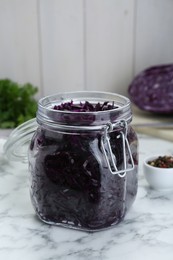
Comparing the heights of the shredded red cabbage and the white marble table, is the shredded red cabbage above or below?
above

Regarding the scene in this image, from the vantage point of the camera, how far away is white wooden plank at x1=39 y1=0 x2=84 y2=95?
1.04 m

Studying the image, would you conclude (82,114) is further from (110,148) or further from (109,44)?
(109,44)

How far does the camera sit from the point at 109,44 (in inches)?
42.9

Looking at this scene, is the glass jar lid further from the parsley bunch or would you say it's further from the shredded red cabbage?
the parsley bunch

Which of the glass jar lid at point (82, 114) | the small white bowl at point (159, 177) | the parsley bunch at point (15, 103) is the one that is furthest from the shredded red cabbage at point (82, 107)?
the parsley bunch at point (15, 103)

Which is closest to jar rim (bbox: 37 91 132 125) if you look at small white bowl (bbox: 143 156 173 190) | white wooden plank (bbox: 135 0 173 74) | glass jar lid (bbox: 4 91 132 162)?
glass jar lid (bbox: 4 91 132 162)

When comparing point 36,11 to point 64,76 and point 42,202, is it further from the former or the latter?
point 42,202

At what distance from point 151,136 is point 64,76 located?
321mm

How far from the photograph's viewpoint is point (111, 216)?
1.74ft

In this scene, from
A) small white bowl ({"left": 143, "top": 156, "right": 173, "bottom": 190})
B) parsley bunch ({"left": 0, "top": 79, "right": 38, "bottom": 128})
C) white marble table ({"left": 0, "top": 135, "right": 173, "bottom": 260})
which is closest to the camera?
white marble table ({"left": 0, "top": 135, "right": 173, "bottom": 260})

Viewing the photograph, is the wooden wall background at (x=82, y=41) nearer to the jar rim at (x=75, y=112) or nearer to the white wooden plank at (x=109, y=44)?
the white wooden plank at (x=109, y=44)

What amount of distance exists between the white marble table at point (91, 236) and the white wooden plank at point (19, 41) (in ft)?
1.69

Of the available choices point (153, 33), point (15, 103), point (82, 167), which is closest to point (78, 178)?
point (82, 167)

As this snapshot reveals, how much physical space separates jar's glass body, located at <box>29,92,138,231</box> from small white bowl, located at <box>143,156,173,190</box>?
89 millimetres
